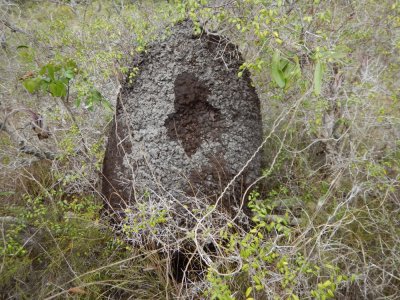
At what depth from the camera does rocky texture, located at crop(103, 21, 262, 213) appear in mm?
1914

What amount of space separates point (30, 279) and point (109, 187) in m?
0.63

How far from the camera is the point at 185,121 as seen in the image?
1953 millimetres

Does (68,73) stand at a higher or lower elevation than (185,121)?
higher

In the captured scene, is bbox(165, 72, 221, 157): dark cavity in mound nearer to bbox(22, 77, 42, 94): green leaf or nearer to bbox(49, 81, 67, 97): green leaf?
bbox(49, 81, 67, 97): green leaf

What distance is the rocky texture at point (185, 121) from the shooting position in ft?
6.28

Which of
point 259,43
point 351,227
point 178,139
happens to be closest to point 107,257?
point 178,139


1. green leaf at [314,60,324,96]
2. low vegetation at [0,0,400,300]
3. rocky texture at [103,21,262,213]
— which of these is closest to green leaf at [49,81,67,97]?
low vegetation at [0,0,400,300]

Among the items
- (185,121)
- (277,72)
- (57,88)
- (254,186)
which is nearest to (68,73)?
(57,88)

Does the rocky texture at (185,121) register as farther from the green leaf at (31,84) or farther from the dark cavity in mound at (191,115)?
the green leaf at (31,84)

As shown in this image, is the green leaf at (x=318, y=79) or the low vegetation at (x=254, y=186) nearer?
the green leaf at (x=318, y=79)

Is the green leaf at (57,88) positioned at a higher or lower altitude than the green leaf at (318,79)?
lower

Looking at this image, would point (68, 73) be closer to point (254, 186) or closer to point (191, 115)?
point (191, 115)

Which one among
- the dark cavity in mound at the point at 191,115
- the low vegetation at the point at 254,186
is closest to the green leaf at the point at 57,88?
the low vegetation at the point at 254,186

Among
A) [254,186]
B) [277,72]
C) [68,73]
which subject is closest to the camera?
[277,72]
